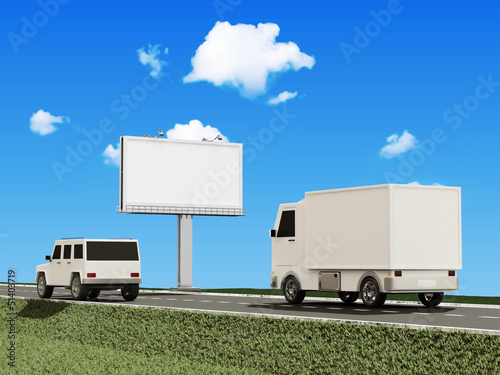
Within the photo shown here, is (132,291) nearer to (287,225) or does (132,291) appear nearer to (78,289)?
(78,289)

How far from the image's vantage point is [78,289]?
2564cm

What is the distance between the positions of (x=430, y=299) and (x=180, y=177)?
23.6 metres

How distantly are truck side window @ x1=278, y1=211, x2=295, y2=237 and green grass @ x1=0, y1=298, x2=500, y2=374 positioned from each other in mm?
7563

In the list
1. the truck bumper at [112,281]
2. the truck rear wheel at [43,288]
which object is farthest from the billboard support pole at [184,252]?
the truck bumper at [112,281]

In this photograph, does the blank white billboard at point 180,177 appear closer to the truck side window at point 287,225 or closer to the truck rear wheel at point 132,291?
the truck rear wheel at point 132,291

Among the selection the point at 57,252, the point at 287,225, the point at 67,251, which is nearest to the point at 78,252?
the point at 67,251

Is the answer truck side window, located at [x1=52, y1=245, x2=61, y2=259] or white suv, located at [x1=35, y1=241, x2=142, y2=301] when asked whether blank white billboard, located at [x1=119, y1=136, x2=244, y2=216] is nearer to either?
truck side window, located at [x1=52, y1=245, x2=61, y2=259]

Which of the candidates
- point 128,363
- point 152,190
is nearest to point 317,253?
point 128,363

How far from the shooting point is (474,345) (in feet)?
28.6

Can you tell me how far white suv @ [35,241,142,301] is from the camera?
25375 millimetres

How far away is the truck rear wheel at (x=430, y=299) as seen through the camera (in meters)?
20.8

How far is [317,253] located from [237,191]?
2337 centimetres

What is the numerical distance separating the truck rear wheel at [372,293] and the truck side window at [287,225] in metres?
3.17

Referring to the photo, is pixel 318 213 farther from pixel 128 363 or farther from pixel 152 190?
pixel 152 190
